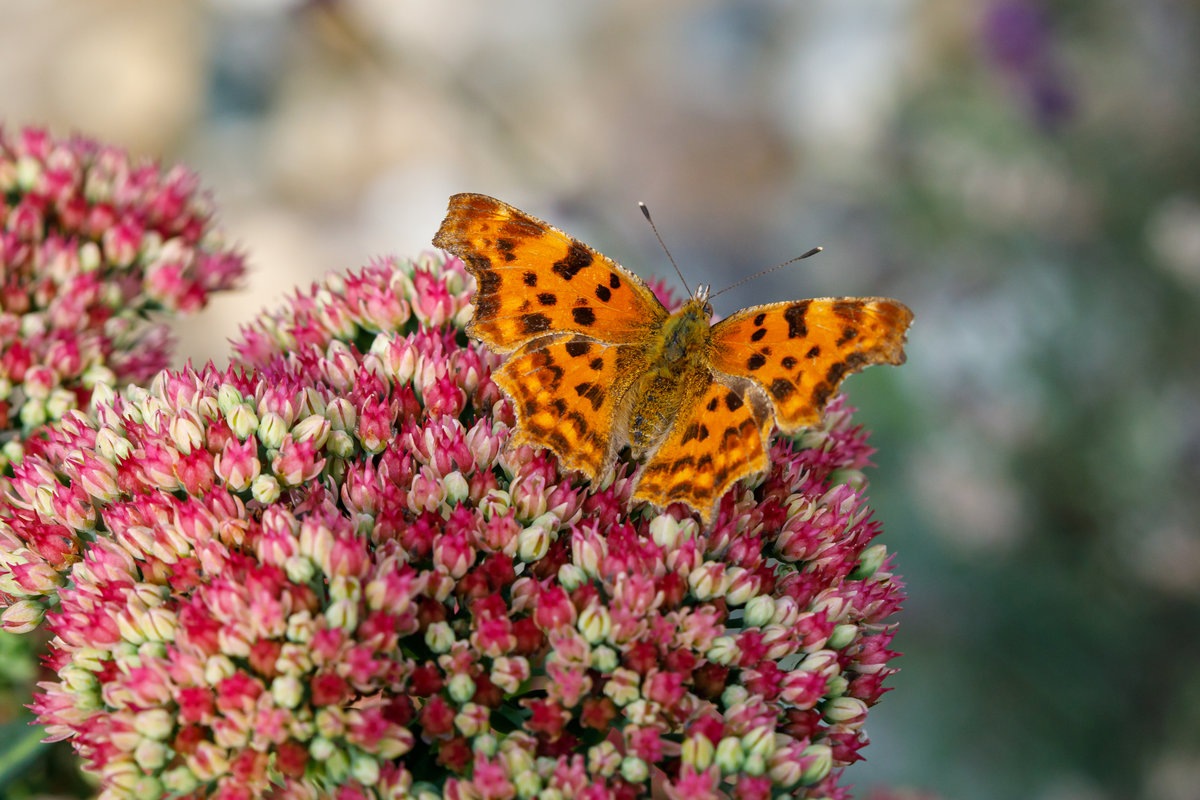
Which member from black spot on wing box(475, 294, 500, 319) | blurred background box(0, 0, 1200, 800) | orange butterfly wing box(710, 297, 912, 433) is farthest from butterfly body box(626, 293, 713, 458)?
blurred background box(0, 0, 1200, 800)

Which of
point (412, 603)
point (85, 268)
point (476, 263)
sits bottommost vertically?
point (412, 603)

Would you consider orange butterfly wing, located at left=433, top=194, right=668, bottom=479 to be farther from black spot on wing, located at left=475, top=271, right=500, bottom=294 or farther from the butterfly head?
the butterfly head

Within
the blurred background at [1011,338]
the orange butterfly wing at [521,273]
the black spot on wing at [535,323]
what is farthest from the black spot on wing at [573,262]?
the blurred background at [1011,338]

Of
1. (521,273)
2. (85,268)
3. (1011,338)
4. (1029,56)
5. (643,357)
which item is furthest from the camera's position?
(1011,338)

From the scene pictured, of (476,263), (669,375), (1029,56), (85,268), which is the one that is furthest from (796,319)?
(1029,56)

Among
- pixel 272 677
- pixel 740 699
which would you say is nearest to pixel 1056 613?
pixel 740 699

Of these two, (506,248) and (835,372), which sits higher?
(506,248)

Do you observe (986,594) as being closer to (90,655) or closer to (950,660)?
(950,660)

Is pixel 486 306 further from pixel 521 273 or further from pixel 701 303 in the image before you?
pixel 701 303
